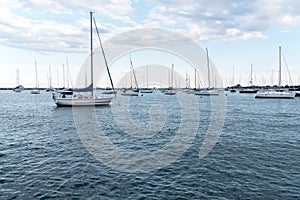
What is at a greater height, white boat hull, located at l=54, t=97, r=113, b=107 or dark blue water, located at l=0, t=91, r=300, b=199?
white boat hull, located at l=54, t=97, r=113, b=107

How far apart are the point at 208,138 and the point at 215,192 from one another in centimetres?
1407

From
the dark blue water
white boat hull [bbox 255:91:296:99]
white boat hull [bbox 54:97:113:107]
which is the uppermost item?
white boat hull [bbox 54:97:113:107]

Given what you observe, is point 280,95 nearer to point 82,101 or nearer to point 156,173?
point 82,101

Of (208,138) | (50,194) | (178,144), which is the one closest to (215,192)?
(50,194)

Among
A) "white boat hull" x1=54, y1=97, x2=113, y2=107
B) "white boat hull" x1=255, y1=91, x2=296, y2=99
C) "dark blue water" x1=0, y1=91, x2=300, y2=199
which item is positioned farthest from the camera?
"white boat hull" x1=255, y1=91, x2=296, y2=99

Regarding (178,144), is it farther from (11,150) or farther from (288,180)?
(11,150)

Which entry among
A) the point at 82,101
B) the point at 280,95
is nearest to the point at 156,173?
the point at 82,101

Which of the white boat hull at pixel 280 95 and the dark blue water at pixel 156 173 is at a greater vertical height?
the white boat hull at pixel 280 95

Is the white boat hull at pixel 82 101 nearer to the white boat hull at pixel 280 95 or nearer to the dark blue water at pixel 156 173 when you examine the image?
the dark blue water at pixel 156 173

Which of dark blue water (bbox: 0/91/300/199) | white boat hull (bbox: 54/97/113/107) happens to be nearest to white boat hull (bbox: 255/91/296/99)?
white boat hull (bbox: 54/97/113/107)

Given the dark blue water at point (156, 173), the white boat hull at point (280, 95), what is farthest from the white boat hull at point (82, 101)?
the white boat hull at point (280, 95)

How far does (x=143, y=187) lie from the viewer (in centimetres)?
1408

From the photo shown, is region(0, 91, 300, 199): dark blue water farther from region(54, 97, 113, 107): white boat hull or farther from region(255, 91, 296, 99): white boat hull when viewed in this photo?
region(255, 91, 296, 99): white boat hull

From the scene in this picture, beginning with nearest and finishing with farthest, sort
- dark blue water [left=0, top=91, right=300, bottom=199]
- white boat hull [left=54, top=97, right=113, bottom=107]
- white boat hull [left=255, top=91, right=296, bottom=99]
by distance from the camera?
dark blue water [left=0, top=91, right=300, bottom=199] < white boat hull [left=54, top=97, right=113, bottom=107] < white boat hull [left=255, top=91, right=296, bottom=99]
